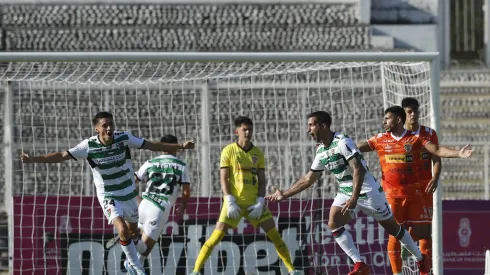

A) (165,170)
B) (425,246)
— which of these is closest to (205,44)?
(165,170)

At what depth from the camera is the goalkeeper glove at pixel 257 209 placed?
47.2 feet

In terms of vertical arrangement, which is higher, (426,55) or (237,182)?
(426,55)

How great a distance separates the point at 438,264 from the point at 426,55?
2.23 meters

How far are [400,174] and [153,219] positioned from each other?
118 inches

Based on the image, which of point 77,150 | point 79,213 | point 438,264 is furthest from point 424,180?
point 79,213

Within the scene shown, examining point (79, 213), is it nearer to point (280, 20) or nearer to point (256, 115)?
point (256, 115)

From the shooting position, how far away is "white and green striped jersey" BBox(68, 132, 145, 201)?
1282 centimetres

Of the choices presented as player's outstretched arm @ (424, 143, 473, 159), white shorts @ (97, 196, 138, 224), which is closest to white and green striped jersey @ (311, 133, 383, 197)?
player's outstretched arm @ (424, 143, 473, 159)

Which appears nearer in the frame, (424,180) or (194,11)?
(424,180)

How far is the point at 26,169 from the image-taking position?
1756 cm

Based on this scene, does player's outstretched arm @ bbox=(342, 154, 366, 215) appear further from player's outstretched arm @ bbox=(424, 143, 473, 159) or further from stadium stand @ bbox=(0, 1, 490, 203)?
stadium stand @ bbox=(0, 1, 490, 203)

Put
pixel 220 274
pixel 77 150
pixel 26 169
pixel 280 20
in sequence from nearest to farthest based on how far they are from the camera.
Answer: pixel 77 150 → pixel 220 274 → pixel 26 169 → pixel 280 20

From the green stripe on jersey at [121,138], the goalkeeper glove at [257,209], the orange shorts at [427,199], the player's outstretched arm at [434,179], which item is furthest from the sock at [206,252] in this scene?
the player's outstretched arm at [434,179]

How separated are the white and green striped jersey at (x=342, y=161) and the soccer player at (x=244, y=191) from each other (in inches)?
73.1
